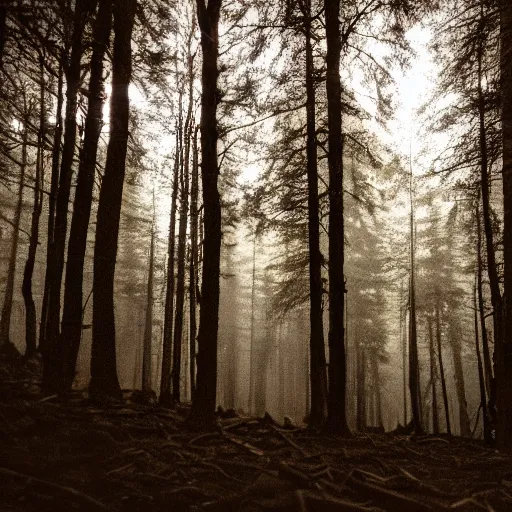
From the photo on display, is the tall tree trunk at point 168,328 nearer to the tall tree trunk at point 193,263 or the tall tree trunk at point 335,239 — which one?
the tall tree trunk at point 193,263

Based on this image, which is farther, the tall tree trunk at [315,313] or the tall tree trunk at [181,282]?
the tall tree trunk at [181,282]

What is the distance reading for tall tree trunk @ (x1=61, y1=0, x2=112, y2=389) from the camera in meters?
7.00

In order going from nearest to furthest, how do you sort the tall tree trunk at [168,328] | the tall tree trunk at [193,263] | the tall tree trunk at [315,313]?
1. the tall tree trunk at [315,313]
2. the tall tree trunk at [168,328]
3. the tall tree trunk at [193,263]

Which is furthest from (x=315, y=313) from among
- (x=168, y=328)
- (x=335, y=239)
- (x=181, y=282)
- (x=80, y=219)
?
(x=80, y=219)

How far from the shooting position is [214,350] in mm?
6805

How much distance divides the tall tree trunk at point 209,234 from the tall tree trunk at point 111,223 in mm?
1609

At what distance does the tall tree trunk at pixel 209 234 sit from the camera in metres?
6.67

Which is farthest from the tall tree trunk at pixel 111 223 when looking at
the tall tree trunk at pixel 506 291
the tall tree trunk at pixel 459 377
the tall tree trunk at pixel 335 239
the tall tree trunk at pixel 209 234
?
the tall tree trunk at pixel 459 377

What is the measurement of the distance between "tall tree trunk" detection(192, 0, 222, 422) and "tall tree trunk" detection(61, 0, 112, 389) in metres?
1.73

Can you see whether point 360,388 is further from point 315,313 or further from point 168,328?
point 315,313

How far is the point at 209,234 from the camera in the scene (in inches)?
275

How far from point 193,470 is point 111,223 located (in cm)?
528

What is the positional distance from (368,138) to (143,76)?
5.70 meters

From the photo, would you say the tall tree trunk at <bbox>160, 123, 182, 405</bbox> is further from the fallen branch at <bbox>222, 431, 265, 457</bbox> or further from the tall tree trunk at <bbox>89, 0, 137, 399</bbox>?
the fallen branch at <bbox>222, 431, 265, 457</bbox>
